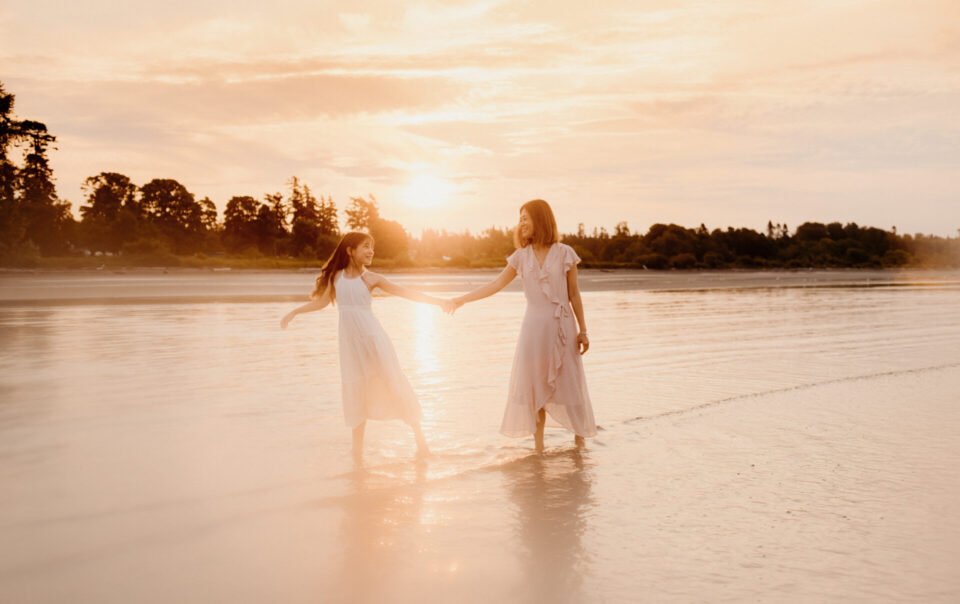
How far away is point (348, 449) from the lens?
696cm

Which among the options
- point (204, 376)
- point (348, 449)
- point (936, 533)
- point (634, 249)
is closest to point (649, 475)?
point (936, 533)

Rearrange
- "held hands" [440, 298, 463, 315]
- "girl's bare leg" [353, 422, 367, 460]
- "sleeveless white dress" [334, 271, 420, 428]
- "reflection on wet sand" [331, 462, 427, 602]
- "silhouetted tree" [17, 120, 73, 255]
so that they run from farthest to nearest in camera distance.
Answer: "silhouetted tree" [17, 120, 73, 255], "held hands" [440, 298, 463, 315], "sleeveless white dress" [334, 271, 420, 428], "girl's bare leg" [353, 422, 367, 460], "reflection on wet sand" [331, 462, 427, 602]

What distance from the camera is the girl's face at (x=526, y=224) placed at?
7.02 metres

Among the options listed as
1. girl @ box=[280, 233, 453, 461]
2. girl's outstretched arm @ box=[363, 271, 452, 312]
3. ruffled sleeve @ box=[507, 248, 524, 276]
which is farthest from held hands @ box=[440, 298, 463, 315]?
girl @ box=[280, 233, 453, 461]

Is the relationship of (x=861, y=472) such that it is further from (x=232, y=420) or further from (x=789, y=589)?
(x=232, y=420)

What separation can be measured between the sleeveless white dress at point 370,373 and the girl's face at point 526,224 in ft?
Result: 5.01

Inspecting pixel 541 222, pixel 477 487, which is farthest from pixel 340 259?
pixel 477 487

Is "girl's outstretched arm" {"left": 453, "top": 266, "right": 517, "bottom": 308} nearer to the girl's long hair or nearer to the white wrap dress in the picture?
the white wrap dress

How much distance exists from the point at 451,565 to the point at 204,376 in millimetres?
7512

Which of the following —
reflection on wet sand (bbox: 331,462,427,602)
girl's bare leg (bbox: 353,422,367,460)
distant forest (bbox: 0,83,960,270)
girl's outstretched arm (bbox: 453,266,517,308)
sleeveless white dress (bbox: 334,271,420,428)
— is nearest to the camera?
reflection on wet sand (bbox: 331,462,427,602)

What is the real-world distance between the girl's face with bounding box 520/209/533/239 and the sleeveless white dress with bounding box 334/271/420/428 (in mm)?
1526

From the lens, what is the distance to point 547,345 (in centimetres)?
702

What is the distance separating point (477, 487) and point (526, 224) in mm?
2431

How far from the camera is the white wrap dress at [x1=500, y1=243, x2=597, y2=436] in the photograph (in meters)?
6.99
